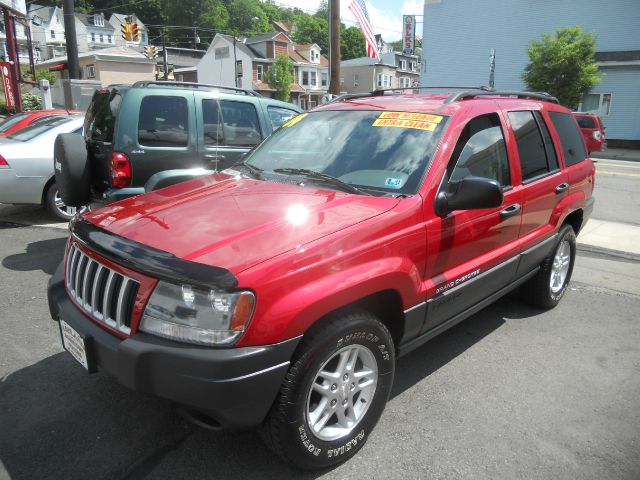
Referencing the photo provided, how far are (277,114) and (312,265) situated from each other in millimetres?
4942

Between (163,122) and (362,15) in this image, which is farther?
(362,15)

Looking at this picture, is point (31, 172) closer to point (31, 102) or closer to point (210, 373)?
point (210, 373)

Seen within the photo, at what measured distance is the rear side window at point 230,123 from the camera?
19.5 ft

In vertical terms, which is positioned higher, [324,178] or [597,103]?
[597,103]

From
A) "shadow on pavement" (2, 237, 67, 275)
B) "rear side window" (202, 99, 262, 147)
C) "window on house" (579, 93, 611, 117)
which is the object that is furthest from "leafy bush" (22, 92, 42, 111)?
"window on house" (579, 93, 611, 117)

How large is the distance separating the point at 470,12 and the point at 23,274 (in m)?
34.2

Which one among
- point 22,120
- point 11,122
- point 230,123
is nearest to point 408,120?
point 230,123

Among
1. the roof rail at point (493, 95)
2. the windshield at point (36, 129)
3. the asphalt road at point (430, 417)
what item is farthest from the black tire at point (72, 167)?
the roof rail at point (493, 95)

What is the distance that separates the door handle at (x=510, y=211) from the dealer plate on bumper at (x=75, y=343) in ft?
8.69

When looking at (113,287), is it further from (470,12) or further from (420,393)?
(470,12)

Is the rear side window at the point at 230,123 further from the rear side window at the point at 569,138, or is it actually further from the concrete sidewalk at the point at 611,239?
the concrete sidewalk at the point at 611,239

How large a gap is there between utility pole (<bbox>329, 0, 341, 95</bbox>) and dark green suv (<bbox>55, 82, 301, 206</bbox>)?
975 cm

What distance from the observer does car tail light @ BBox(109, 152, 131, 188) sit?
17.1ft

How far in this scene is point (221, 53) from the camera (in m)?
55.7
